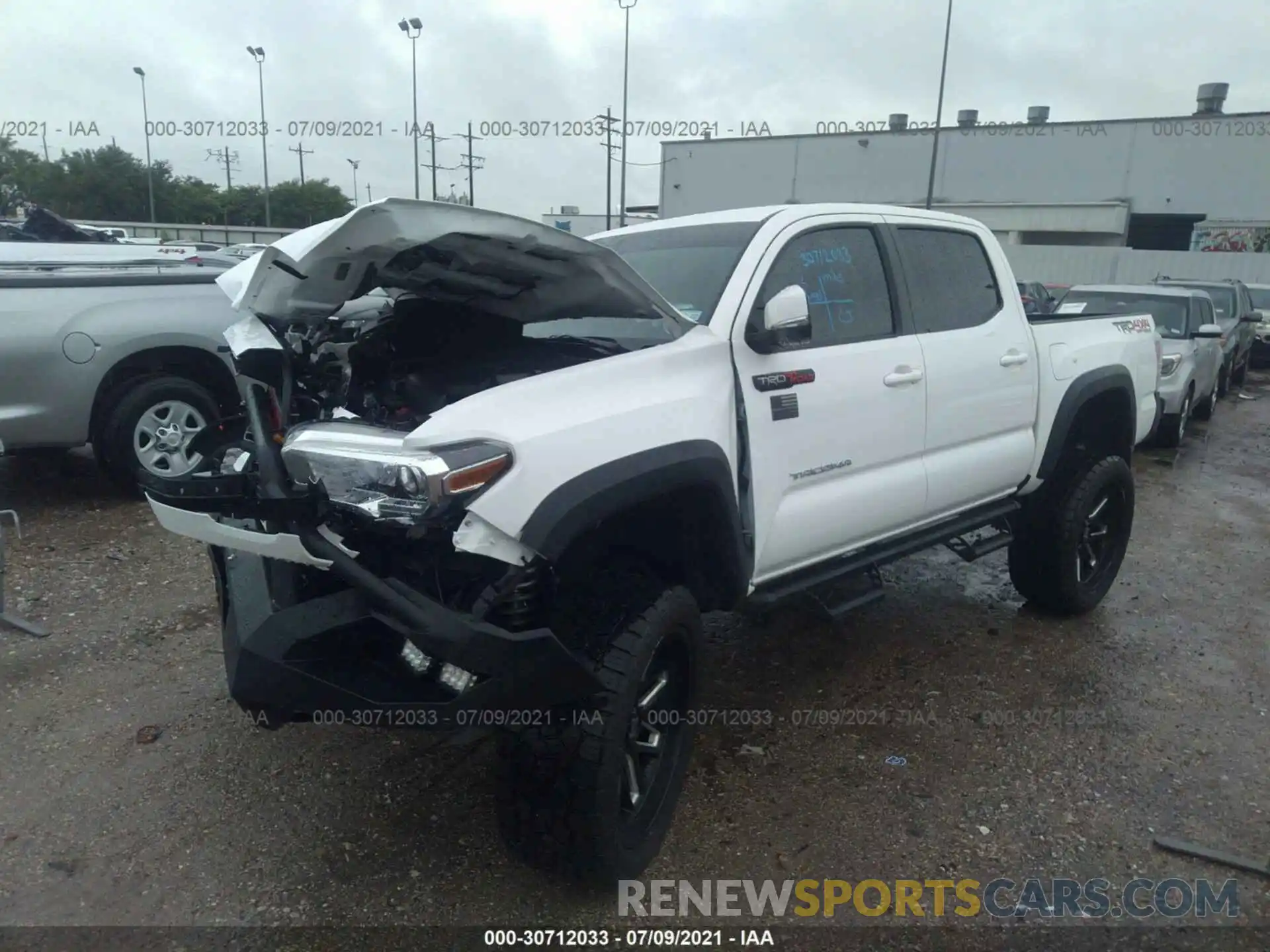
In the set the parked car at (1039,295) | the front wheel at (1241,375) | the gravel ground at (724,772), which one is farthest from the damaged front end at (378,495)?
the front wheel at (1241,375)

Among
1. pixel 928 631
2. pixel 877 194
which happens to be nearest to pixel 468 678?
pixel 928 631

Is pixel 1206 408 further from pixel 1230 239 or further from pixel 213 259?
pixel 1230 239

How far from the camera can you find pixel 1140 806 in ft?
10.8

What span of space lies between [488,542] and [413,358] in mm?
1018

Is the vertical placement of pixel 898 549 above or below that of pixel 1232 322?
below

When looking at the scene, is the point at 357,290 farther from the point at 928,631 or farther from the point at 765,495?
the point at 928,631

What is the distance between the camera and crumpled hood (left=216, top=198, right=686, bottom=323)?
2.49 metres

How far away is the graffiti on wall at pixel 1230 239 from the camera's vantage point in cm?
3400

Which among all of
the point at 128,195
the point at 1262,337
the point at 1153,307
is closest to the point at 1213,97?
the point at 1262,337

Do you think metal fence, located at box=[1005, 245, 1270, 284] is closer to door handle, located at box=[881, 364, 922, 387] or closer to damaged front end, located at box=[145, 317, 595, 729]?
door handle, located at box=[881, 364, 922, 387]

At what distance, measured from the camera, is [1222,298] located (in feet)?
47.9

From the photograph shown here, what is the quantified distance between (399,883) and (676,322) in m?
1.89

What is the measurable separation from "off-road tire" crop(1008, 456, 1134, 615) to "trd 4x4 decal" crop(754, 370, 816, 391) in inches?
81.7

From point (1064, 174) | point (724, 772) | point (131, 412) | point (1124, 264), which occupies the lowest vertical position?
point (724, 772)
